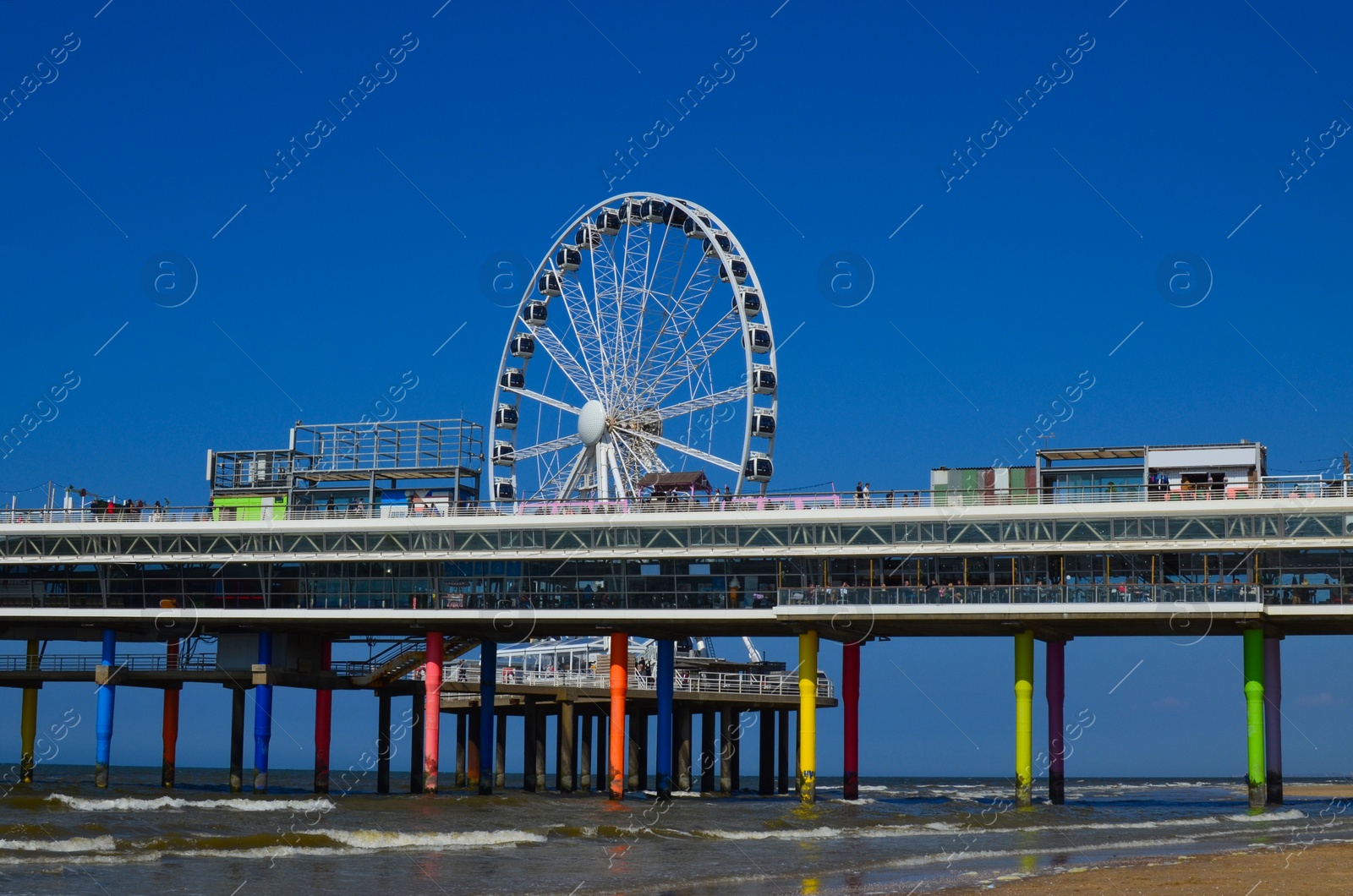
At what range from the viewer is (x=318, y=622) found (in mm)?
62500

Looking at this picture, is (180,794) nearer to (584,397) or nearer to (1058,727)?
(584,397)

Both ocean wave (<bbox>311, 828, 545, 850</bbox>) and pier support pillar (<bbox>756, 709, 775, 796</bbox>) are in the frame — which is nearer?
ocean wave (<bbox>311, 828, 545, 850</bbox>)

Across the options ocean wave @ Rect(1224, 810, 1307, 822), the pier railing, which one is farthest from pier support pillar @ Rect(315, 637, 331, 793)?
ocean wave @ Rect(1224, 810, 1307, 822)

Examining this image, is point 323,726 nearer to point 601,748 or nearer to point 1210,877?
point 601,748

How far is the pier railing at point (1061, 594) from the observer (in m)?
52.0

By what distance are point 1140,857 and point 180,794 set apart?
40569 millimetres

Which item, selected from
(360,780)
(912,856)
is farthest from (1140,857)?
(360,780)

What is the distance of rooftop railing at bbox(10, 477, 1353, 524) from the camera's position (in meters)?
52.8

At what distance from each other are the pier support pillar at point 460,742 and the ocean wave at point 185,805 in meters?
21.9

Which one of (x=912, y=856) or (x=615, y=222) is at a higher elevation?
(x=615, y=222)

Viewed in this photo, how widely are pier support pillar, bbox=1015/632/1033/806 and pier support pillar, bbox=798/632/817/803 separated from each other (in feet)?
22.3

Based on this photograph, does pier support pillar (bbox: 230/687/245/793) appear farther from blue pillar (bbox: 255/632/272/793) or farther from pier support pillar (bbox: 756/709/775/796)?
pier support pillar (bbox: 756/709/775/796)

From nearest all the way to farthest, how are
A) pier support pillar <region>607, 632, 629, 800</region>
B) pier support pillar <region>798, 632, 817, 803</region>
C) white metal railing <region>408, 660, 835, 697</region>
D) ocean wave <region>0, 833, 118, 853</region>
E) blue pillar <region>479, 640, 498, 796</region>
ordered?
ocean wave <region>0, 833, 118, 853</region> < pier support pillar <region>798, 632, 817, 803</region> < pier support pillar <region>607, 632, 629, 800</region> < blue pillar <region>479, 640, 498, 796</region> < white metal railing <region>408, 660, 835, 697</region>

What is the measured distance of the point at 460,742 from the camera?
81.6 meters
